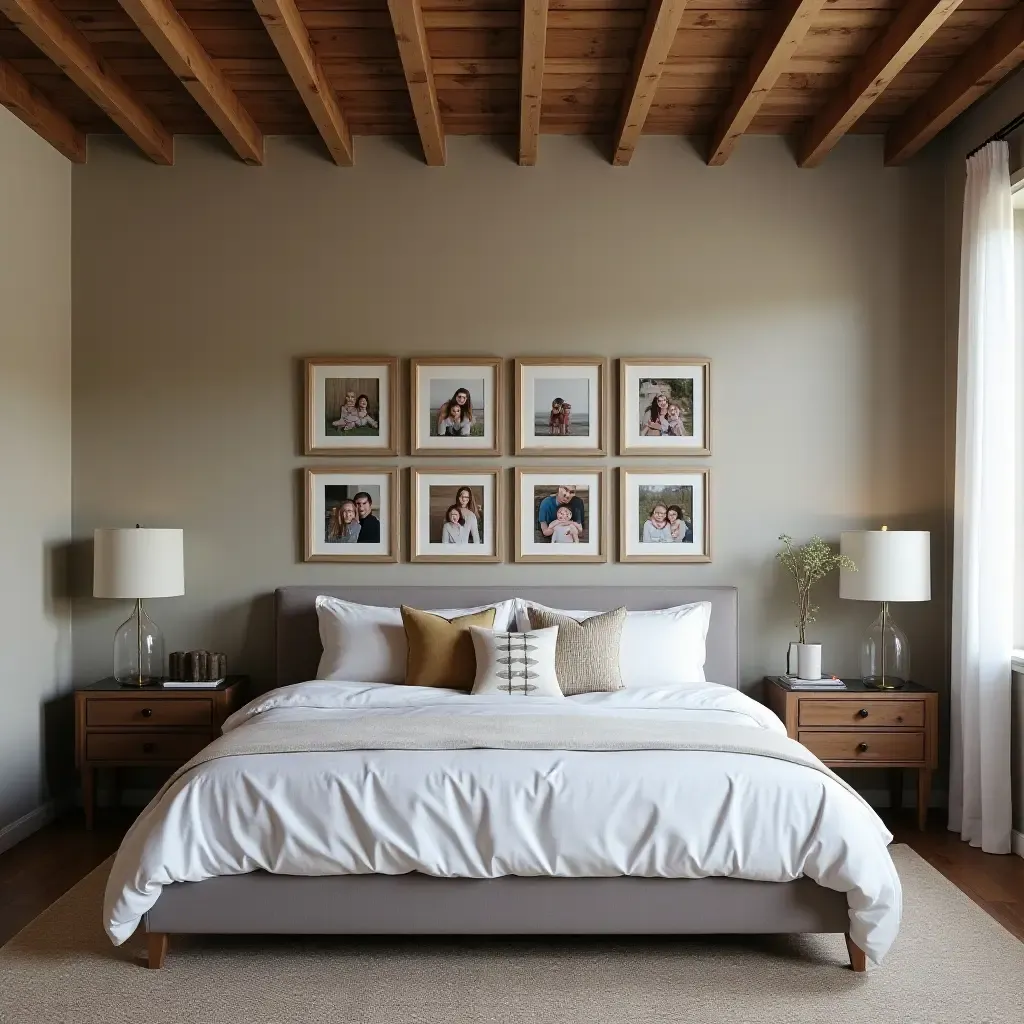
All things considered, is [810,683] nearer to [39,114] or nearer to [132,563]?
[132,563]

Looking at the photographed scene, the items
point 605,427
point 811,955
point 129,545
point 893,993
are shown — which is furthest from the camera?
point 605,427

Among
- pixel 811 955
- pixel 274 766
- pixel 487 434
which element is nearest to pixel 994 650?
pixel 811 955

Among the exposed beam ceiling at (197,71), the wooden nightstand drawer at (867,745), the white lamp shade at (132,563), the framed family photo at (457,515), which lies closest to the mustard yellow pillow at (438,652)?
the framed family photo at (457,515)

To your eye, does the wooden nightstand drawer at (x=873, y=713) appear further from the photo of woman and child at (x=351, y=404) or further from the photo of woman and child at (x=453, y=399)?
the photo of woman and child at (x=351, y=404)

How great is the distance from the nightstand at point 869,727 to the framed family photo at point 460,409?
184 centimetres

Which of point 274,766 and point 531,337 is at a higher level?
point 531,337

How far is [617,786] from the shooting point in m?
2.99

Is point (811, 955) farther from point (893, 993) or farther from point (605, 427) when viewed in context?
point (605, 427)

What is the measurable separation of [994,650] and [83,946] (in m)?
3.59

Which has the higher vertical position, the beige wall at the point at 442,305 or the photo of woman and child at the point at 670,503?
the beige wall at the point at 442,305

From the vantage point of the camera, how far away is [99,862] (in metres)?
4.06

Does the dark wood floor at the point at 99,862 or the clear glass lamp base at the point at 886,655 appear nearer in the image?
the dark wood floor at the point at 99,862

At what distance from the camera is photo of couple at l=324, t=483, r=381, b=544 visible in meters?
4.86

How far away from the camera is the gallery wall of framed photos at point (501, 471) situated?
4.85 meters
